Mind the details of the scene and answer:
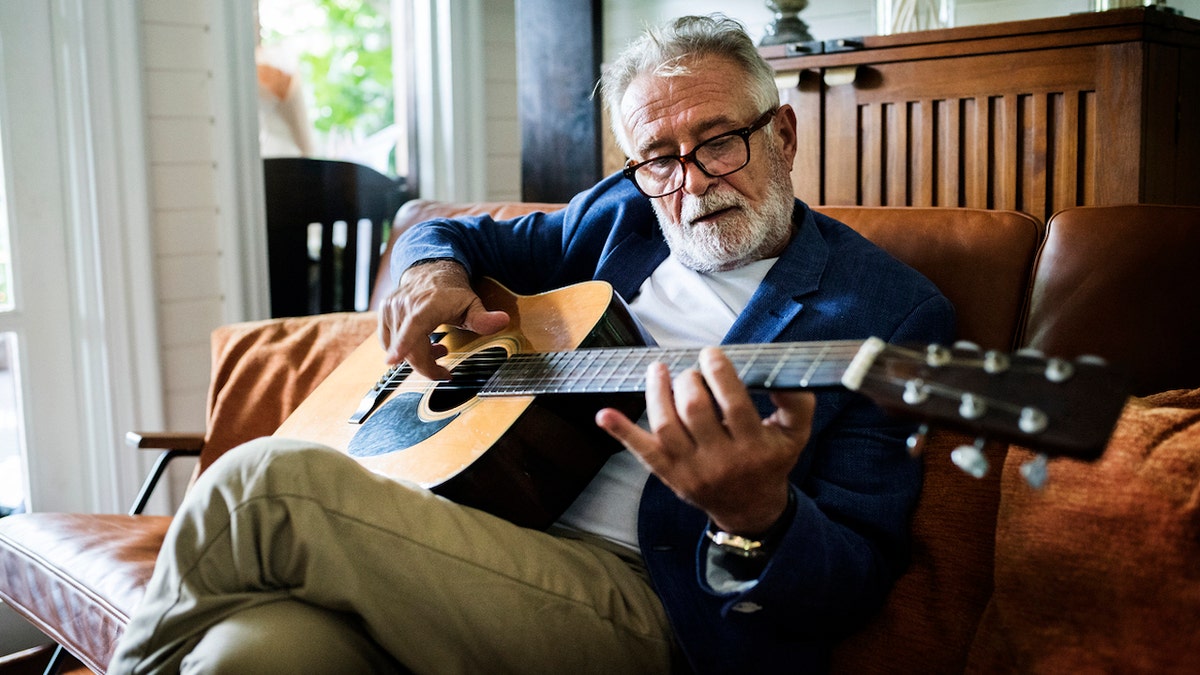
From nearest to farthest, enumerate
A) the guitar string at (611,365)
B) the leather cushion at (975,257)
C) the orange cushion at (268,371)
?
1. the guitar string at (611,365)
2. the leather cushion at (975,257)
3. the orange cushion at (268,371)

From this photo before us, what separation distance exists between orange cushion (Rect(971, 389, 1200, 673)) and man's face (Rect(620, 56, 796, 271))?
59 cm

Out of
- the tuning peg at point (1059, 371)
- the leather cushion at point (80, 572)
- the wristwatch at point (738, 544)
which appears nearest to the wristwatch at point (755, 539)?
the wristwatch at point (738, 544)

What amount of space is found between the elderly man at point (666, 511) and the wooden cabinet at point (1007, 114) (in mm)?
595

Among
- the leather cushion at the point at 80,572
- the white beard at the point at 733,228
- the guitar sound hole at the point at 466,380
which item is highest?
the white beard at the point at 733,228

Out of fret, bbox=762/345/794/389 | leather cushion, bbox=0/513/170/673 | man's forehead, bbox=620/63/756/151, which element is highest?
man's forehead, bbox=620/63/756/151

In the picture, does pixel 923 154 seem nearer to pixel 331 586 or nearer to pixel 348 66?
pixel 331 586

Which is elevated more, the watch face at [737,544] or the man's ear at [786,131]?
the man's ear at [786,131]

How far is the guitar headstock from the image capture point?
81 centimetres

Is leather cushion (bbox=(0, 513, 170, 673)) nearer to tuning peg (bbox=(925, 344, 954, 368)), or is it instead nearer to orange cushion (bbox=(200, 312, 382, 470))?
orange cushion (bbox=(200, 312, 382, 470))

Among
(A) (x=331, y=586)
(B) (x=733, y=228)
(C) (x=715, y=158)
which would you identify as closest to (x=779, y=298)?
(B) (x=733, y=228)

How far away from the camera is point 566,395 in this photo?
1318 mm

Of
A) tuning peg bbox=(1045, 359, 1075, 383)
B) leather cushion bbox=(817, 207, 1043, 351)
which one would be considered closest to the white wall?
leather cushion bbox=(817, 207, 1043, 351)

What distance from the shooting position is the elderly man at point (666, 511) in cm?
111

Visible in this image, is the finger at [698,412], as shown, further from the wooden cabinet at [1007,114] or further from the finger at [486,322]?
the wooden cabinet at [1007,114]
